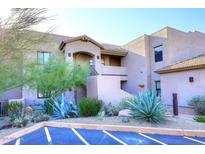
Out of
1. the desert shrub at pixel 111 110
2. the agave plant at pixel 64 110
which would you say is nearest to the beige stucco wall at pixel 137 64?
the desert shrub at pixel 111 110

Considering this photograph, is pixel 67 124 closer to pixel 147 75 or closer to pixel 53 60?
pixel 53 60

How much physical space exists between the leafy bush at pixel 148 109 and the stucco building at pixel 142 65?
15.0ft

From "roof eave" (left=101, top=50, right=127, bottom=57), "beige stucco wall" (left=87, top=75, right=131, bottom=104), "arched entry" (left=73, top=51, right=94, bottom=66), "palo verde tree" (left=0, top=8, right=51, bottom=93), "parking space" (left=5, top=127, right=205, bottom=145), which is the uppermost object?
"roof eave" (left=101, top=50, right=127, bottom=57)

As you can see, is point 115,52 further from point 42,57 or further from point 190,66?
point 42,57

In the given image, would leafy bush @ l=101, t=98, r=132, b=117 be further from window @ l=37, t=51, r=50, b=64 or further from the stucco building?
window @ l=37, t=51, r=50, b=64

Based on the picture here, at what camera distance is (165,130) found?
7953 millimetres

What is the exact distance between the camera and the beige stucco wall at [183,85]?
1459 cm

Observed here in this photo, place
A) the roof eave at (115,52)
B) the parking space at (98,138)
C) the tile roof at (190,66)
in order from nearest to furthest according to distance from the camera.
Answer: the parking space at (98,138) < the tile roof at (190,66) < the roof eave at (115,52)

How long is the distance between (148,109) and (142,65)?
12.7 metres

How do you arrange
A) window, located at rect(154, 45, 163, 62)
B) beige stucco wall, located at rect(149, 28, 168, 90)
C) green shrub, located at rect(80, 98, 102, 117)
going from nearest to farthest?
green shrub, located at rect(80, 98, 102, 117) < beige stucco wall, located at rect(149, 28, 168, 90) < window, located at rect(154, 45, 163, 62)

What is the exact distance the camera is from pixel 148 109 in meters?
9.24

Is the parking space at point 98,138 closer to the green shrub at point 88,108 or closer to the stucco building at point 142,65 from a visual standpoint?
the green shrub at point 88,108

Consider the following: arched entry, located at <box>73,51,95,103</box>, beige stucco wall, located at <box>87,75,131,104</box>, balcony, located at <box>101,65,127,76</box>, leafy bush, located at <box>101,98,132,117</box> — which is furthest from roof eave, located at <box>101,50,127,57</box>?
leafy bush, located at <box>101,98,132,117</box>

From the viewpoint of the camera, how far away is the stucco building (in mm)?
14758
